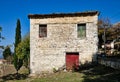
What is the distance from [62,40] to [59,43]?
1.77ft

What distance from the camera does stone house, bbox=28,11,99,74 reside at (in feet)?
86.5

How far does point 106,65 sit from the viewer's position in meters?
22.1

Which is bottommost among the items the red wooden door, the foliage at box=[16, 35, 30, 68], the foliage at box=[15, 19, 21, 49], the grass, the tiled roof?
the grass

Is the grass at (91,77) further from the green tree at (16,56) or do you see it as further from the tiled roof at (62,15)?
the green tree at (16,56)

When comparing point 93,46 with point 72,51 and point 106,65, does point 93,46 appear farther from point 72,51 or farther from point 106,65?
point 106,65

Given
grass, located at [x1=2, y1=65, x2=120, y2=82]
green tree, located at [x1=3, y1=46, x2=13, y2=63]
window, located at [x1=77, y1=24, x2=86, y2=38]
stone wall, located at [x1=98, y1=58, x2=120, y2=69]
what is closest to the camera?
grass, located at [x1=2, y1=65, x2=120, y2=82]

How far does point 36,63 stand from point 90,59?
22.5 feet

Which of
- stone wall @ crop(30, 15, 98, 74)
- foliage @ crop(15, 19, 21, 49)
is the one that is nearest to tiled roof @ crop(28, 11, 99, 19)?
stone wall @ crop(30, 15, 98, 74)

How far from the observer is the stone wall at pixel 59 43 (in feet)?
86.5

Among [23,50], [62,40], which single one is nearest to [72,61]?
[62,40]

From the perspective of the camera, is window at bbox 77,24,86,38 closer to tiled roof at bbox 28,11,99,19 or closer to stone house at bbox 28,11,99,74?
stone house at bbox 28,11,99,74


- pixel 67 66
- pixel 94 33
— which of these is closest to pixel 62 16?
pixel 94 33

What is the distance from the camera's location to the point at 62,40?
2697 cm

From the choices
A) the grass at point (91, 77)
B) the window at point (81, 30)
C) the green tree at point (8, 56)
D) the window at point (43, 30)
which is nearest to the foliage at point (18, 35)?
the window at point (43, 30)
